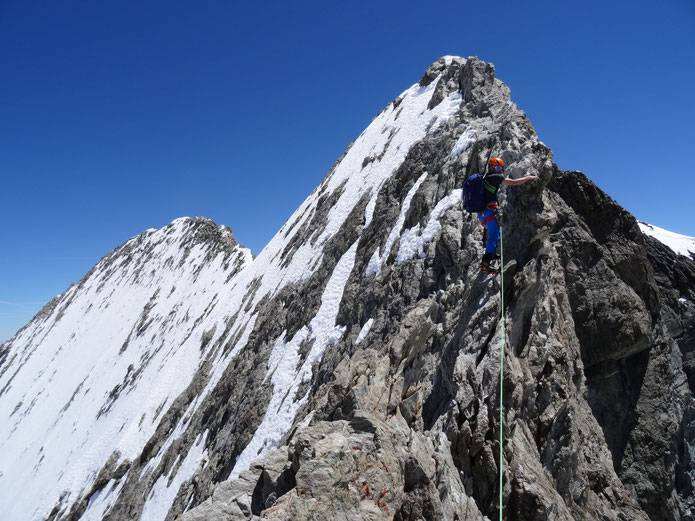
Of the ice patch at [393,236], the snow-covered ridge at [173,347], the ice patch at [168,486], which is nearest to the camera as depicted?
the ice patch at [393,236]

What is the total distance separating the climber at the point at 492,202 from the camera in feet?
31.0

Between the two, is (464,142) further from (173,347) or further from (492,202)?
(173,347)

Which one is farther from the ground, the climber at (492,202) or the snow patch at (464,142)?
the snow patch at (464,142)

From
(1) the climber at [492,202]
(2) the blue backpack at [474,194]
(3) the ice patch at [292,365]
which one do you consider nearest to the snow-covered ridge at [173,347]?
(3) the ice patch at [292,365]

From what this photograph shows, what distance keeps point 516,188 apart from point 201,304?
38319mm

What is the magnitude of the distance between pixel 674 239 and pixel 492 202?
26.3 feet

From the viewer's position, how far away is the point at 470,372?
26.9 ft

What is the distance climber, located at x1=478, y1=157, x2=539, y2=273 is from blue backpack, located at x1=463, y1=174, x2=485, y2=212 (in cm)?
10

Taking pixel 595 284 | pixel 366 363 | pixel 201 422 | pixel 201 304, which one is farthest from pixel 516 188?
pixel 201 304

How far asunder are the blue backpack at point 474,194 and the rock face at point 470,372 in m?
1.35

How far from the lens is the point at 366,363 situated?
1009 centimetres

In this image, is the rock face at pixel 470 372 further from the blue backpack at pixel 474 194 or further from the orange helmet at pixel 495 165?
the blue backpack at pixel 474 194

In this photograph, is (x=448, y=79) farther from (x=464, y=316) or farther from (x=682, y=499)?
(x=682, y=499)

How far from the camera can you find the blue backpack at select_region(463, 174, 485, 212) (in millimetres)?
9703
